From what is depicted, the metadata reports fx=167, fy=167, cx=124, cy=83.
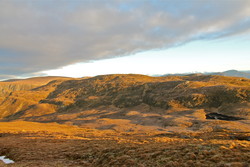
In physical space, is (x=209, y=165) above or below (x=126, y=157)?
above

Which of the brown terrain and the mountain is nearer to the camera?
the brown terrain

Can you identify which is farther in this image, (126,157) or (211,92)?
(211,92)

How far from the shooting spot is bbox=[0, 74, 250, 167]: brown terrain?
20.2m

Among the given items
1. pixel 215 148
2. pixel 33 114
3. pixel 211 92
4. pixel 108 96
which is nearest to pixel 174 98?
pixel 211 92

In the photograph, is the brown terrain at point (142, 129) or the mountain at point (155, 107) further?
the mountain at point (155, 107)

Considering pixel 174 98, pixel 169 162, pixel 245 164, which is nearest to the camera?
pixel 245 164

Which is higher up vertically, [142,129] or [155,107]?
[155,107]

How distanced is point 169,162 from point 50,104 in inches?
7766

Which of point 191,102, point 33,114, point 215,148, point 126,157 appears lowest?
point 33,114

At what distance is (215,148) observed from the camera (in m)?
19.7

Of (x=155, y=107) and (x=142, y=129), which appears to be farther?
(x=155, y=107)

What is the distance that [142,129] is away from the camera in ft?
256

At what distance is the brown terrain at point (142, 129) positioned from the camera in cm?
2022

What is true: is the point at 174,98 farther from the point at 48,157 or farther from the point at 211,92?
the point at 48,157
